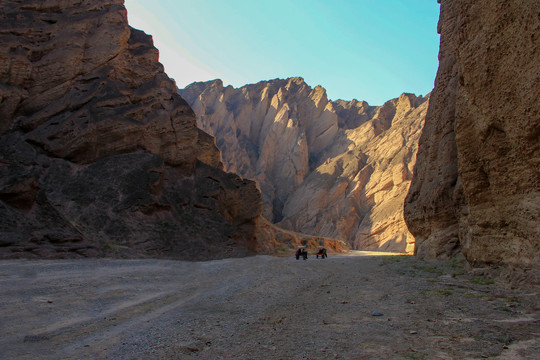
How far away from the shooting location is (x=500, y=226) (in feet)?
31.7

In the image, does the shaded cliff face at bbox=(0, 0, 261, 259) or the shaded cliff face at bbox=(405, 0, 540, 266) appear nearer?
the shaded cliff face at bbox=(405, 0, 540, 266)

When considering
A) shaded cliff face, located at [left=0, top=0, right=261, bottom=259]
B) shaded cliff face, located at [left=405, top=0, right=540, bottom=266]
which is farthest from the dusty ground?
shaded cliff face, located at [left=0, top=0, right=261, bottom=259]

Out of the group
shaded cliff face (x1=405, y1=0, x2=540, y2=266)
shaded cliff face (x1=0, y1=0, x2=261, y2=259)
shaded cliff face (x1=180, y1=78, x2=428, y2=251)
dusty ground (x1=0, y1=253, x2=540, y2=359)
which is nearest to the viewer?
dusty ground (x1=0, y1=253, x2=540, y2=359)

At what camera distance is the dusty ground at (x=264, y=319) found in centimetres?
500

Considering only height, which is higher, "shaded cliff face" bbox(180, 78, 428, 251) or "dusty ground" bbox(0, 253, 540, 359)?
"shaded cliff face" bbox(180, 78, 428, 251)

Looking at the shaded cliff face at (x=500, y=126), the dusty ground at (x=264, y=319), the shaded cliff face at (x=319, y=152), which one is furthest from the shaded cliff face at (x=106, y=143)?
the shaded cliff face at (x=319, y=152)

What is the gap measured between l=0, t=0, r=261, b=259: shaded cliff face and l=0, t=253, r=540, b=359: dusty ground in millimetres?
9915

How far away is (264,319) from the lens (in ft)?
23.0

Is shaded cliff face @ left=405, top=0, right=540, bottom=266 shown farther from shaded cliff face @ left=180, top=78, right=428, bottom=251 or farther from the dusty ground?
shaded cliff face @ left=180, top=78, right=428, bottom=251

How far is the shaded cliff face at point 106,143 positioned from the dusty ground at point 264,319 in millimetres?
9915

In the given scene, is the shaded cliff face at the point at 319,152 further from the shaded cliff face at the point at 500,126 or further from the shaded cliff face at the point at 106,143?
the shaded cliff face at the point at 500,126

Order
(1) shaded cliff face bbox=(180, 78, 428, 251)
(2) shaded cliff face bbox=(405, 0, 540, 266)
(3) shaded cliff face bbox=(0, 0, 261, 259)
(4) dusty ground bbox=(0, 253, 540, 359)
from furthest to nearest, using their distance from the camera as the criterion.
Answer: (1) shaded cliff face bbox=(180, 78, 428, 251)
(3) shaded cliff face bbox=(0, 0, 261, 259)
(2) shaded cliff face bbox=(405, 0, 540, 266)
(4) dusty ground bbox=(0, 253, 540, 359)

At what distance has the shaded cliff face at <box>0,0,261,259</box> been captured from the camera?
2328 centimetres

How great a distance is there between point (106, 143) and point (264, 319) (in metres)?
24.6
